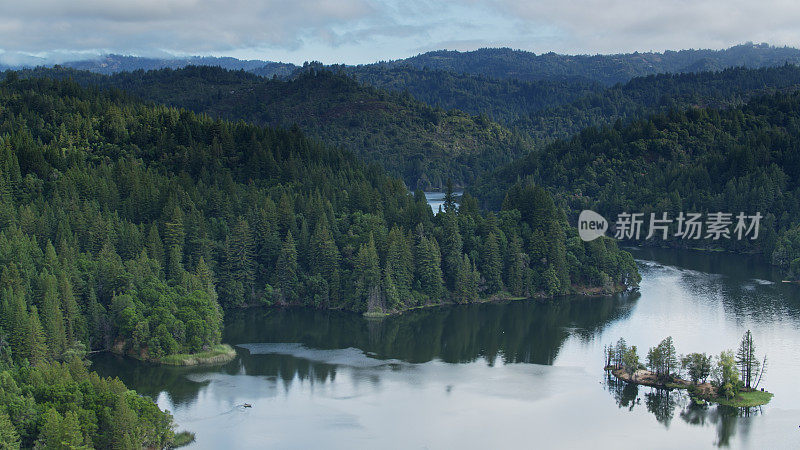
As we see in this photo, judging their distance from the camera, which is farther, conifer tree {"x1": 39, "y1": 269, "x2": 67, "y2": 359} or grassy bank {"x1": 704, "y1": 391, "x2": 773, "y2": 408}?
conifer tree {"x1": 39, "y1": 269, "x2": 67, "y2": 359}

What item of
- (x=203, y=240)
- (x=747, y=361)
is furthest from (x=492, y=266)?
(x=747, y=361)

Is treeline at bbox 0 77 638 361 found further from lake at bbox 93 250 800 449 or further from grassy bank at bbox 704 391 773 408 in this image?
grassy bank at bbox 704 391 773 408

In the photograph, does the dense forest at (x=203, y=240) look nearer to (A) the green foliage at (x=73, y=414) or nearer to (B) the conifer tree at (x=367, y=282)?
(B) the conifer tree at (x=367, y=282)

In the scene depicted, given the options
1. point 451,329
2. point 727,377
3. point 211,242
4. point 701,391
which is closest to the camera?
point 727,377

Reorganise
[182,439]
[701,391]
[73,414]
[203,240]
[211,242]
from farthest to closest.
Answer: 1. [211,242]
2. [203,240]
3. [701,391]
4. [182,439]
5. [73,414]

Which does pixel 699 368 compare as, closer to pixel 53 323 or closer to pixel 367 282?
pixel 367 282

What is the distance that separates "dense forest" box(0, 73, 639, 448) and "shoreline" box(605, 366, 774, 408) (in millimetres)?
33378

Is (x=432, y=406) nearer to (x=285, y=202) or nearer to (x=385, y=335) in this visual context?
(x=385, y=335)

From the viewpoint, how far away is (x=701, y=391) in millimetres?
72938

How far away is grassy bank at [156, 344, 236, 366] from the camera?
8175 cm

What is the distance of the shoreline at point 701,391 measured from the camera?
7144 centimetres

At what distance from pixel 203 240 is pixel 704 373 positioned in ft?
190

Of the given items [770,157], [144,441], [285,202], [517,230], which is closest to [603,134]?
[770,157]

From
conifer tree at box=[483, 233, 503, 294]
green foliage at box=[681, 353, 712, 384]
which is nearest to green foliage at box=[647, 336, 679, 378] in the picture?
green foliage at box=[681, 353, 712, 384]
